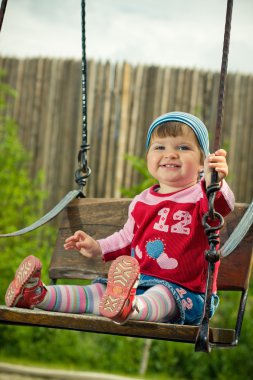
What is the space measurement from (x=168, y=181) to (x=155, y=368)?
2904 millimetres

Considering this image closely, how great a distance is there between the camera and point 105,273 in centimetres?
285

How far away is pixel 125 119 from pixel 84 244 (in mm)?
3695

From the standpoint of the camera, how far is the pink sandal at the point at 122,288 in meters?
1.96

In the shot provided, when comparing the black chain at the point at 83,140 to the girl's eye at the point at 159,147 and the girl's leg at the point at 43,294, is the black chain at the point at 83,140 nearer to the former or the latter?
the girl's eye at the point at 159,147

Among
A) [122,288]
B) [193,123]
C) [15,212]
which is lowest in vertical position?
[15,212]

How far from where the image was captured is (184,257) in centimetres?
230

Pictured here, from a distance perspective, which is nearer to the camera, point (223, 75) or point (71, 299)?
point (223, 75)

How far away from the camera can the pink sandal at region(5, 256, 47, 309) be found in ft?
7.10

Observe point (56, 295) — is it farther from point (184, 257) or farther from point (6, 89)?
point (6, 89)

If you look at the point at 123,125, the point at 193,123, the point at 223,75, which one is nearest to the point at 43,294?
the point at 193,123

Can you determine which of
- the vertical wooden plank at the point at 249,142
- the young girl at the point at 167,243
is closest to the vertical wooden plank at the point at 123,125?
the vertical wooden plank at the point at 249,142

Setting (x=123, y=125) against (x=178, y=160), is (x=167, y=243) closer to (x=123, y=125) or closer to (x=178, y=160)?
(x=178, y=160)

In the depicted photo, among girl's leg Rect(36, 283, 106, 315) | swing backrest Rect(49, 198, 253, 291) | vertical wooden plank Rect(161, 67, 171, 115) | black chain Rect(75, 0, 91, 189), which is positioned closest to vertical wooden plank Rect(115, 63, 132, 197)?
A: vertical wooden plank Rect(161, 67, 171, 115)

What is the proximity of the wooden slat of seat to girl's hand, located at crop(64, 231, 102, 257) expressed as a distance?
0.48 m
